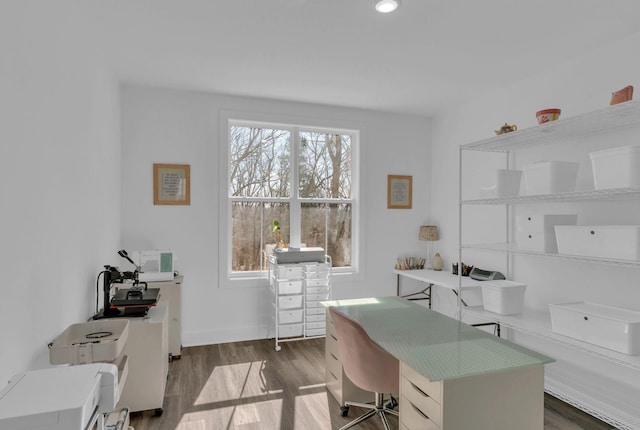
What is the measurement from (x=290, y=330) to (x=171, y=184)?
1907mm

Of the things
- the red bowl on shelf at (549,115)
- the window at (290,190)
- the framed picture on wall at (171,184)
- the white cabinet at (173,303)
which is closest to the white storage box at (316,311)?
the window at (290,190)

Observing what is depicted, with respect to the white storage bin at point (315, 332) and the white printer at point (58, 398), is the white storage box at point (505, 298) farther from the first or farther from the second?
the white printer at point (58, 398)

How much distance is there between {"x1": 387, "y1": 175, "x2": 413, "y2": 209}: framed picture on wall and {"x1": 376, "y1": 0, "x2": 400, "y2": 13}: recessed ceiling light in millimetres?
2549

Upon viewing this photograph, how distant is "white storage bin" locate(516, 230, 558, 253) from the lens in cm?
280

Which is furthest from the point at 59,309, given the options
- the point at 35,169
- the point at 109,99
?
the point at 109,99

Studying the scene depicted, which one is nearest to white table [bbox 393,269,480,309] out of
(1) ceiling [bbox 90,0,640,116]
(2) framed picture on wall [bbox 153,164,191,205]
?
(1) ceiling [bbox 90,0,640,116]

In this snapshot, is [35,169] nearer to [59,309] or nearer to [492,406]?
[59,309]

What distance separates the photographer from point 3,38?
1366 mm

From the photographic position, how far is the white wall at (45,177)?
1.43 metres

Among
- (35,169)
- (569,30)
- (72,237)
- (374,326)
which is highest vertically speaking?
(569,30)

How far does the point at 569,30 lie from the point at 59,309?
351cm

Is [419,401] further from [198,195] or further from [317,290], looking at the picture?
[198,195]

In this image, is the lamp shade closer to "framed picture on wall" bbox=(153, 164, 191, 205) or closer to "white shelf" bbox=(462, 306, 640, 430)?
"white shelf" bbox=(462, 306, 640, 430)

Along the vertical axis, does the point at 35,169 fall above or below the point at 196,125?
below
